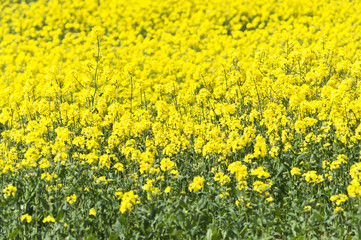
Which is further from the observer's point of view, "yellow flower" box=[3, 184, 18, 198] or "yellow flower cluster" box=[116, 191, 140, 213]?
"yellow flower" box=[3, 184, 18, 198]

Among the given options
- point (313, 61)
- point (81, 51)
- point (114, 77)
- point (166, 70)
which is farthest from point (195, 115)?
point (81, 51)

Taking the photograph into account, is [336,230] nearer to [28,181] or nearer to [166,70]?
[28,181]

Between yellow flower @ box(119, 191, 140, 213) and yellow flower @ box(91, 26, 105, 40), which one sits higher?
yellow flower @ box(91, 26, 105, 40)

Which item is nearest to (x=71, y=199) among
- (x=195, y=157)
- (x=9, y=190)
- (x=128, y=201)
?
(x=128, y=201)

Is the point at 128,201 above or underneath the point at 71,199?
above

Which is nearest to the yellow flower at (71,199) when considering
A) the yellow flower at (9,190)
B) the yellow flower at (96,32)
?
the yellow flower at (9,190)

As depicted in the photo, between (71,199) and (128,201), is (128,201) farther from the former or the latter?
(71,199)

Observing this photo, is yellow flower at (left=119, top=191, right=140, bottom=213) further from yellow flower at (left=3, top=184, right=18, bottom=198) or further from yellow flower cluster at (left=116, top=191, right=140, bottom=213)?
yellow flower at (left=3, top=184, right=18, bottom=198)

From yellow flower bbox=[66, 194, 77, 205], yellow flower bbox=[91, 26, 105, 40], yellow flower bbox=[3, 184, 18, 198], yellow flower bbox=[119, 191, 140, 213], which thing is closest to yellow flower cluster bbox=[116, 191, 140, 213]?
yellow flower bbox=[119, 191, 140, 213]

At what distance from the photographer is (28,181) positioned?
753 cm

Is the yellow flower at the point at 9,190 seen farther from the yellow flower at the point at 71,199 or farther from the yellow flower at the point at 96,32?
the yellow flower at the point at 96,32

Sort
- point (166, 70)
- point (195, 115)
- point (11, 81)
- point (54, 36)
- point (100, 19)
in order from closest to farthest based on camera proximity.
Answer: point (195, 115), point (166, 70), point (11, 81), point (54, 36), point (100, 19)

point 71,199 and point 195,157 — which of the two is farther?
point 195,157

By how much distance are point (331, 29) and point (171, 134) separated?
423 inches
